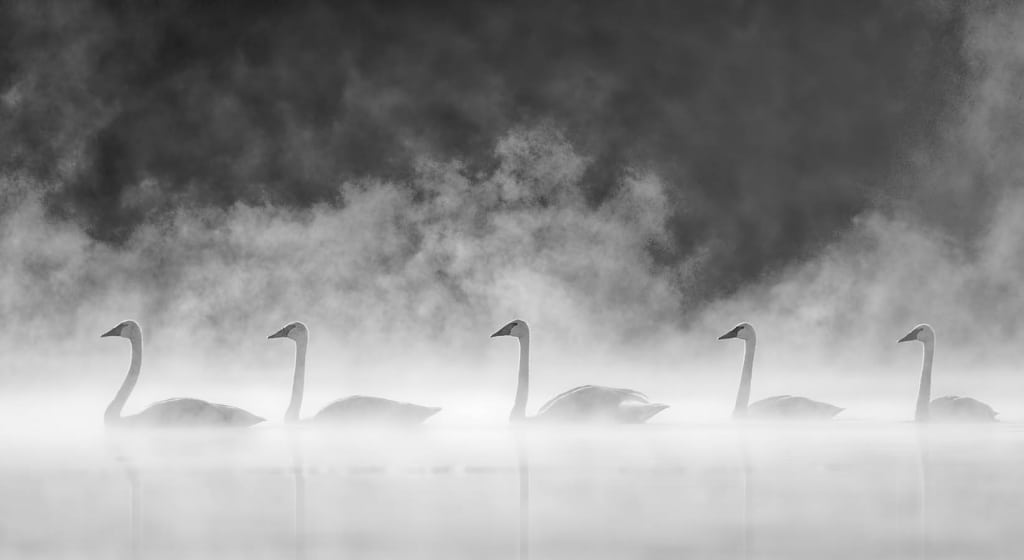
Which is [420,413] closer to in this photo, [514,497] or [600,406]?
[600,406]

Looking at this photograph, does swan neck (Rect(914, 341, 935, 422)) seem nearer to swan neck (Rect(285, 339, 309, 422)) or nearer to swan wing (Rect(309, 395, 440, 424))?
swan wing (Rect(309, 395, 440, 424))

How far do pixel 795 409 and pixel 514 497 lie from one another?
26.3 ft

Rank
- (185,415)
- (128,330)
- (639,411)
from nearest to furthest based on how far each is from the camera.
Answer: (185,415), (639,411), (128,330)

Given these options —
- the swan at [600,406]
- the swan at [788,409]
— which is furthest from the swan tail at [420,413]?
the swan at [788,409]

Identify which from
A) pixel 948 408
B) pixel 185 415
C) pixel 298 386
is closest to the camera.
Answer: pixel 185 415

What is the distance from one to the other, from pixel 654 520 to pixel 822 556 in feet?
5.04

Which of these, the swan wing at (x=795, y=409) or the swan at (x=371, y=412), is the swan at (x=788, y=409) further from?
the swan at (x=371, y=412)

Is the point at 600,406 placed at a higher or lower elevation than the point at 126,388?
lower

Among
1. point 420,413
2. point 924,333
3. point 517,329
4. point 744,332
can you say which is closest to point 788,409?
point 744,332

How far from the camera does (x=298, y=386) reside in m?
19.7

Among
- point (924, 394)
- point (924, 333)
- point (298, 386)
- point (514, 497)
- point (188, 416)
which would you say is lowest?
point (514, 497)

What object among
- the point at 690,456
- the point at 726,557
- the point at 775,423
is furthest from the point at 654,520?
the point at 775,423

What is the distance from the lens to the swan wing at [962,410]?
61.5 feet

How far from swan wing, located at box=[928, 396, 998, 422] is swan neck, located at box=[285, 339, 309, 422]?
6420 mm
